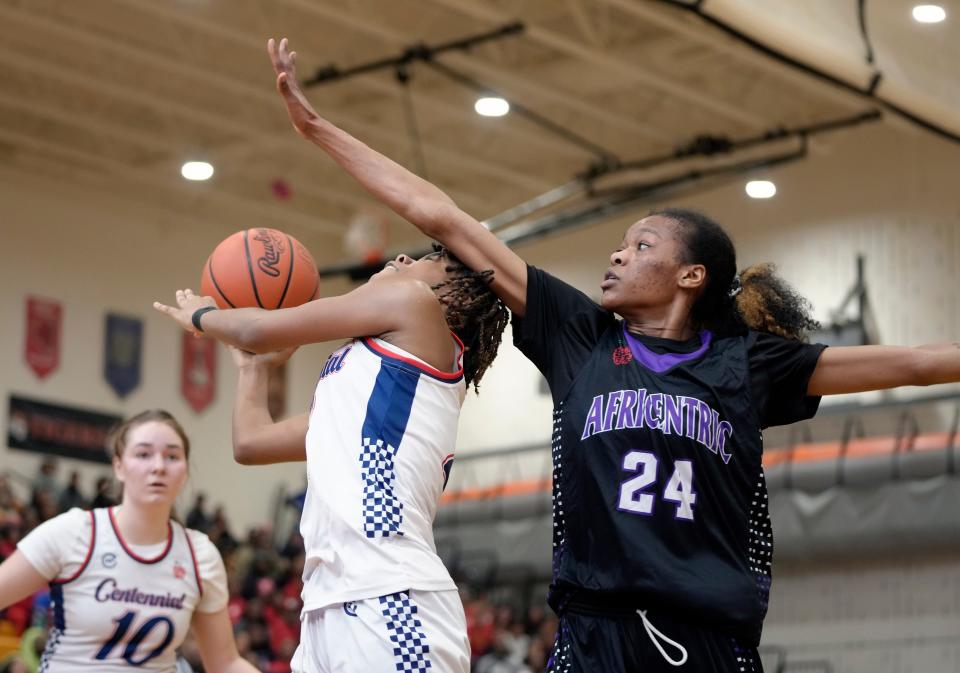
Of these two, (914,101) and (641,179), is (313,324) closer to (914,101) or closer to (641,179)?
(914,101)

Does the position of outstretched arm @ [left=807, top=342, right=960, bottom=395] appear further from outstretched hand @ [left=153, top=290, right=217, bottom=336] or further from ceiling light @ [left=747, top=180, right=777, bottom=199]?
ceiling light @ [left=747, top=180, right=777, bottom=199]

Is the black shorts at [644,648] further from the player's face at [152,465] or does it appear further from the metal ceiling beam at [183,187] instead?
the metal ceiling beam at [183,187]

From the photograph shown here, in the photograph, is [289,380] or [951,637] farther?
[289,380]

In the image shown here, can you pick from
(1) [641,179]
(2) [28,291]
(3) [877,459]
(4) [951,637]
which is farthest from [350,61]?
(4) [951,637]

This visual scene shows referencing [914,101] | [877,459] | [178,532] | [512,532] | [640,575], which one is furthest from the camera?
[512,532]

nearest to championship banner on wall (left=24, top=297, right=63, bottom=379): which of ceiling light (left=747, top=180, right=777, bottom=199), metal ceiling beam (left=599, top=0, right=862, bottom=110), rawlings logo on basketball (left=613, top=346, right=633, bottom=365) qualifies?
metal ceiling beam (left=599, top=0, right=862, bottom=110)

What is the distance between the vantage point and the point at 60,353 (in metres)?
19.0

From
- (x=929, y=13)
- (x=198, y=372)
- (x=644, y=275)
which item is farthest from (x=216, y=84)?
(x=644, y=275)

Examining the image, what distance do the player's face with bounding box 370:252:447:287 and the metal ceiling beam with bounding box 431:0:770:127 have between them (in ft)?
34.6

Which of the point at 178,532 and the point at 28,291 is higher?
the point at 28,291

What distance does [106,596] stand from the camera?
198 inches

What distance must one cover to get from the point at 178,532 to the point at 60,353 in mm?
14316

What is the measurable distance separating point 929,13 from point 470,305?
408 inches

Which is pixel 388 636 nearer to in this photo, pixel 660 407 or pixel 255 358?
pixel 660 407
